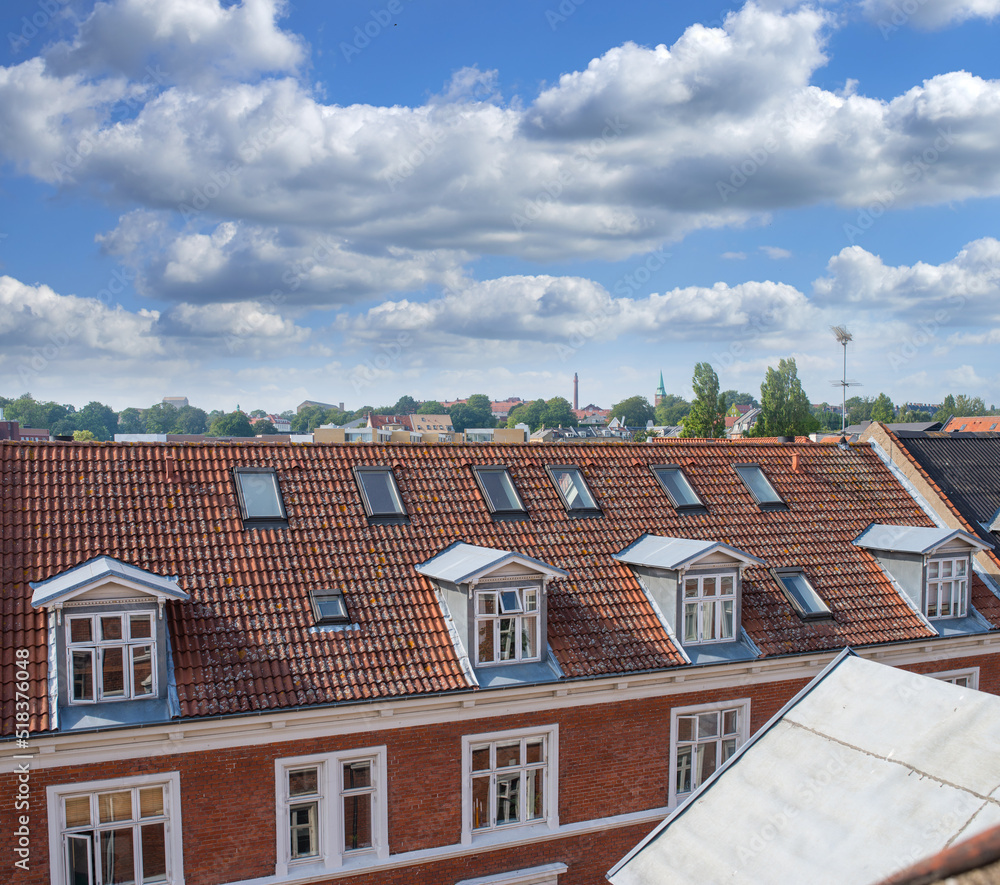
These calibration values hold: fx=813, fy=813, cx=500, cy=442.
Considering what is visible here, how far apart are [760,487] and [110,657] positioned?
13387mm

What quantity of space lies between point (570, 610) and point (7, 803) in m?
8.49

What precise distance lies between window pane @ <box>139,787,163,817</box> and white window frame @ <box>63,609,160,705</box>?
122 centimetres

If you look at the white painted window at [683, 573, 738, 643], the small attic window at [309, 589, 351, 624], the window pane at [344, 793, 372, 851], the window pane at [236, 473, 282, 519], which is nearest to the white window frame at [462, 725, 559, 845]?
the window pane at [344, 793, 372, 851]

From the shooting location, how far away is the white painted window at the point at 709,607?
1434 centimetres

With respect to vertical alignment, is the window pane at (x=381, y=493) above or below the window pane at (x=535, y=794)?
above

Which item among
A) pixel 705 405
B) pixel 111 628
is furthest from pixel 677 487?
pixel 705 405

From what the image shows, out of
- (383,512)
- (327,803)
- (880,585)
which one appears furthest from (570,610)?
(880,585)

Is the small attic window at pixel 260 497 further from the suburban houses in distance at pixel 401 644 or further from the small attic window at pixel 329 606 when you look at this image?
the small attic window at pixel 329 606

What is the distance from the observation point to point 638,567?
1502 centimetres

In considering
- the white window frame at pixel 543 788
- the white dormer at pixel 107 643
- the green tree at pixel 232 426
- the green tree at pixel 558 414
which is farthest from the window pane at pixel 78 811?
the green tree at pixel 558 414

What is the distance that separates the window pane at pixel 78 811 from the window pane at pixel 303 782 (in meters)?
2.58

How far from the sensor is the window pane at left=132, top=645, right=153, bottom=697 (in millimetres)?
11008

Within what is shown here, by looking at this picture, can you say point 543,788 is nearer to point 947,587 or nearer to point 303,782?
point 303,782

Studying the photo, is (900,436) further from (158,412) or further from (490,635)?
(158,412)
